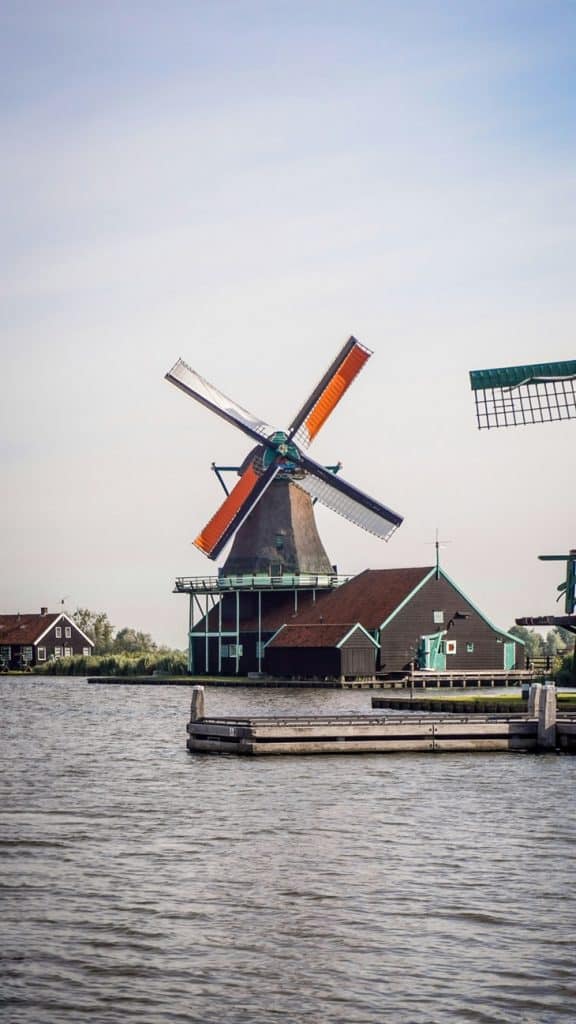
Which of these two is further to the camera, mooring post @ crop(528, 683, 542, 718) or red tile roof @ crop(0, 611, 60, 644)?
red tile roof @ crop(0, 611, 60, 644)

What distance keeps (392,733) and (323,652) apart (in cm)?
3995

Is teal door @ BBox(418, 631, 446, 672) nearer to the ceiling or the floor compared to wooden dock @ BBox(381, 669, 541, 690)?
nearer to the ceiling

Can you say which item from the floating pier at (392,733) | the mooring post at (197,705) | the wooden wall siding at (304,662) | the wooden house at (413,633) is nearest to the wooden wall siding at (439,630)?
the wooden house at (413,633)

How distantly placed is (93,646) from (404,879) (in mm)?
99797

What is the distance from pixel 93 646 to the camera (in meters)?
120

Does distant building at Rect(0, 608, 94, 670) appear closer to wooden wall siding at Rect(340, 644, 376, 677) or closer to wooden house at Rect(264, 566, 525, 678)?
wooden house at Rect(264, 566, 525, 678)

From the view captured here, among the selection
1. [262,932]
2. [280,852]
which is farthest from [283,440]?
[262,932]

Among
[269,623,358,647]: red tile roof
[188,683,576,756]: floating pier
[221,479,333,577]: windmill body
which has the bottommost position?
[188,683,576,756]: floating pier

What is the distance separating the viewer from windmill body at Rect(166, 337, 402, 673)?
80.7 m

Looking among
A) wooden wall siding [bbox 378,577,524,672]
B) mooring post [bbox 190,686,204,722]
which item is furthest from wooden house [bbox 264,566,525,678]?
mooring post [bbox 190,686,204,722]

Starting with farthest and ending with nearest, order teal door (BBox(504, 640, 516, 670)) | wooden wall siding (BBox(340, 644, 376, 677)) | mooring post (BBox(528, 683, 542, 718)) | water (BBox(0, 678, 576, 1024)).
Result: 1. teal door (BBox(504, 640, 516, 670))
2. wooden wall siding (BBox(340, 644, 376, 677))
3. mooring post (BBox(528, 683, 542, 718))
4. water (BBox(0, 678, 576, 1024))

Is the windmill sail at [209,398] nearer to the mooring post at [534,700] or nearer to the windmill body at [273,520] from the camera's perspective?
the windmill body at [273,520]

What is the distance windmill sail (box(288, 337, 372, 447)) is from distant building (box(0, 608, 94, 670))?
41.2 m

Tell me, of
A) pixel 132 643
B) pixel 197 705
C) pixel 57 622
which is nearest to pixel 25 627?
pixel 57 622
